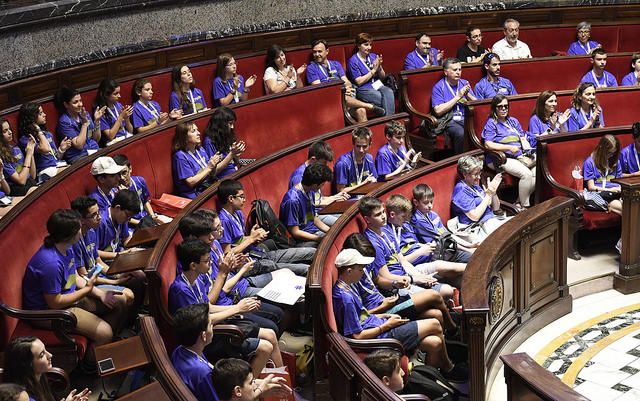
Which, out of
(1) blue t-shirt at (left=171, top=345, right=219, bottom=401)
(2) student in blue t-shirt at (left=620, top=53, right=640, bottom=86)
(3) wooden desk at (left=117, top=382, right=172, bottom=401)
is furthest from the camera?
(2) student in blue t-shirt at (left=620, top=53, right=640, bottom=86)

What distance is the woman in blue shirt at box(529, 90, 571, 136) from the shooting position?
6500mm

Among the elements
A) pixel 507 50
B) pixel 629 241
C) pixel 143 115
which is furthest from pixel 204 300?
pixel 507 50

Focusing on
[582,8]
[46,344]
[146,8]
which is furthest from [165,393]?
[582,8]

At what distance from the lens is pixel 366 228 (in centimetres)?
479

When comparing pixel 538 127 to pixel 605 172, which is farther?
pixel 538 127

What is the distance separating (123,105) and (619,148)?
10.9ft

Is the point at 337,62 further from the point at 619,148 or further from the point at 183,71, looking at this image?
the point at 619,148

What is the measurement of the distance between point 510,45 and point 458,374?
4690 millimetres

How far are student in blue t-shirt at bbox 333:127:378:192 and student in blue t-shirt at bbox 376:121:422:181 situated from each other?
7.1 inches

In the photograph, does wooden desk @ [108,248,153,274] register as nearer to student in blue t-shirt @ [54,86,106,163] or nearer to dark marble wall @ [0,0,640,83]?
student in blue t-shirt @ [54,86,106,163]

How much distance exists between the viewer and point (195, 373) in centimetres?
332

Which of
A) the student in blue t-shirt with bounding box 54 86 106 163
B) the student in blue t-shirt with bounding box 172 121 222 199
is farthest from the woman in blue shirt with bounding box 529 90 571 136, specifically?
the student in blue t-shirt with bounding box 54 86 106 163

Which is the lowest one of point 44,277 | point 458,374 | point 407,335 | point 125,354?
point 458,374

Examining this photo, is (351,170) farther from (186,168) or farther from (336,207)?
(186,168)
